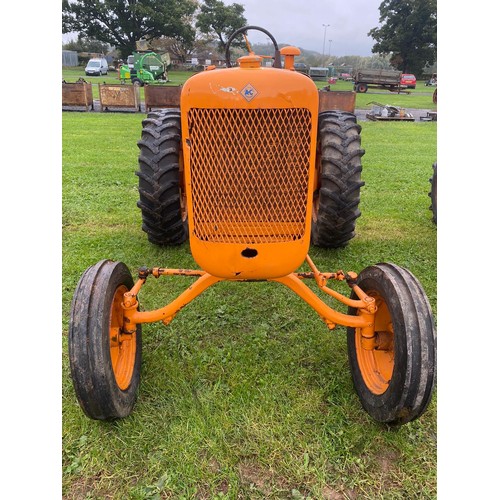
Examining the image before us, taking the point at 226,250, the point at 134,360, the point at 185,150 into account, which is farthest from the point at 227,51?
the point at 134,360

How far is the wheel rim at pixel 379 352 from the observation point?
8.52 feet

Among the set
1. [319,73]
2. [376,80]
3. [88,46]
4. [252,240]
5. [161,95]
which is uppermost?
[88,46]

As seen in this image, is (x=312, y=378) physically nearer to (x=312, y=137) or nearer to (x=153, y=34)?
(x=312, y=137)

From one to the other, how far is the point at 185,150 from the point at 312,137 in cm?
61

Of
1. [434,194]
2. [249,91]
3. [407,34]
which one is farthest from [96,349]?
[407,34]

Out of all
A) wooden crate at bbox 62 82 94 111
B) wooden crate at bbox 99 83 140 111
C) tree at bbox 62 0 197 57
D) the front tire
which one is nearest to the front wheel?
the front tire

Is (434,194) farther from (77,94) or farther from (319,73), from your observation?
(319,73)

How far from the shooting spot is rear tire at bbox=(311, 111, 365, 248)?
3.42 metres

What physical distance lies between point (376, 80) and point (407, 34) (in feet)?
70.6

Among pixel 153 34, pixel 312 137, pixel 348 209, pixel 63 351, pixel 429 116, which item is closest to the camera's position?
pixel 312 137

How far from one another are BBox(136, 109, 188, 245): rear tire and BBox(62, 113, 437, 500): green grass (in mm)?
583

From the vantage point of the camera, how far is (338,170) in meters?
3.42

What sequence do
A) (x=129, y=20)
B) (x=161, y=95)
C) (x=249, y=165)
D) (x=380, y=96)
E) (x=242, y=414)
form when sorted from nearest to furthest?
(x=249, y=165) < (x=242, y=414) < (x=161, y=95) < (x=380, y=96) < (x=129, y=20)

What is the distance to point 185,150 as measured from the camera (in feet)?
7.33
